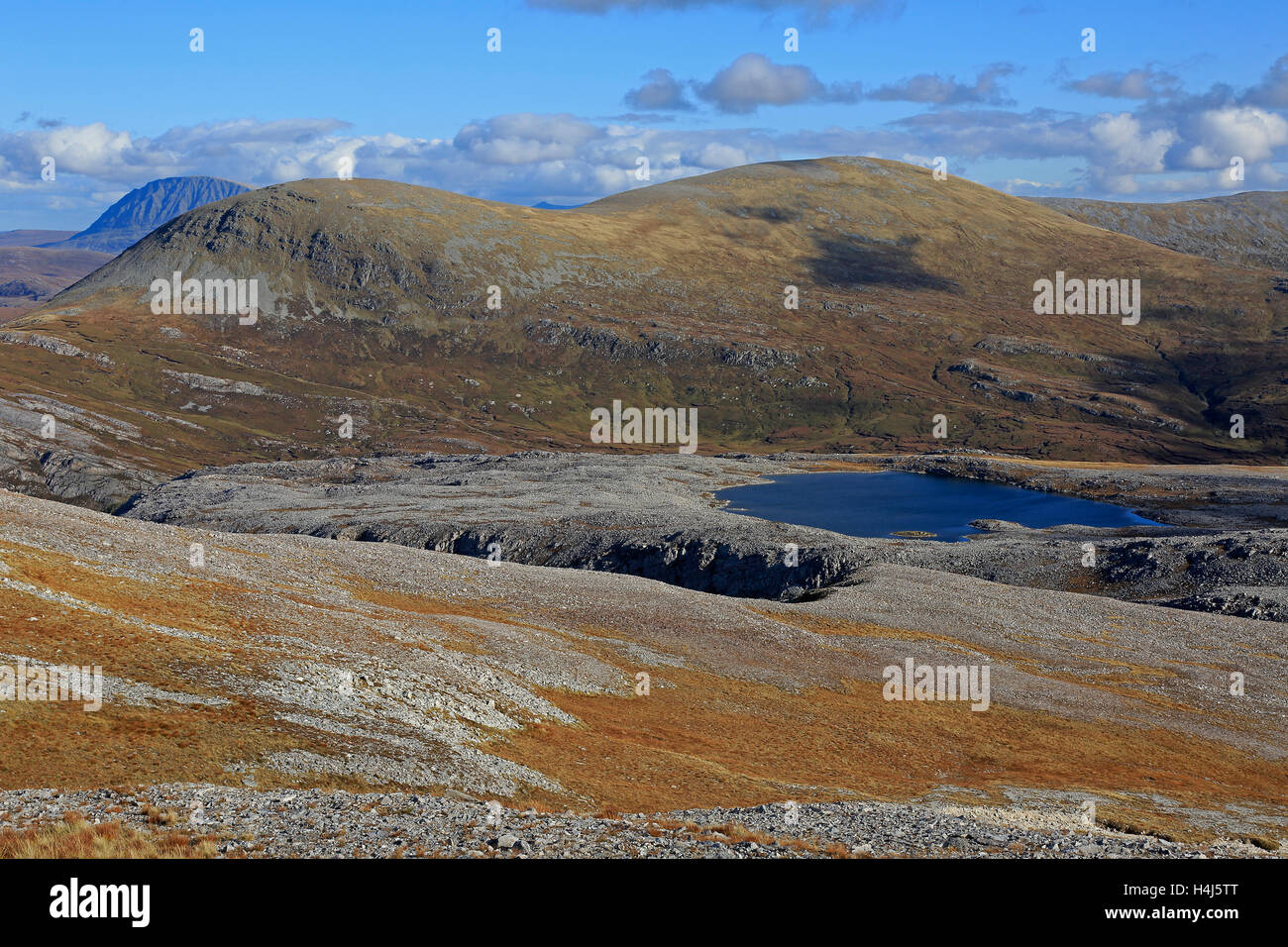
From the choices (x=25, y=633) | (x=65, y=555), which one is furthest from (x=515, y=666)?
(x=65, y=555)

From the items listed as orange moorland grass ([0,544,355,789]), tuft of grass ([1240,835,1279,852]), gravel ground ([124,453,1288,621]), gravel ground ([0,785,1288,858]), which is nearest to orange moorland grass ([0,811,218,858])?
gravel ground ([0,785,1288,858])

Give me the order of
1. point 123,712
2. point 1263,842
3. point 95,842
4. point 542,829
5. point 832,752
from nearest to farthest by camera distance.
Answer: point 95,842, point 542,829, point 123,712, point 1263,842, point 832,752

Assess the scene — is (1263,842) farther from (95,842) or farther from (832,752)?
(95,842)

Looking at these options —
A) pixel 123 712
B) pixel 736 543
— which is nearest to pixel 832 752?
pixel 123 712

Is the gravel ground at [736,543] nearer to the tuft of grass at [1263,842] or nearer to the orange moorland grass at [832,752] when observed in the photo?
the orange moorland grass at [832,752]
